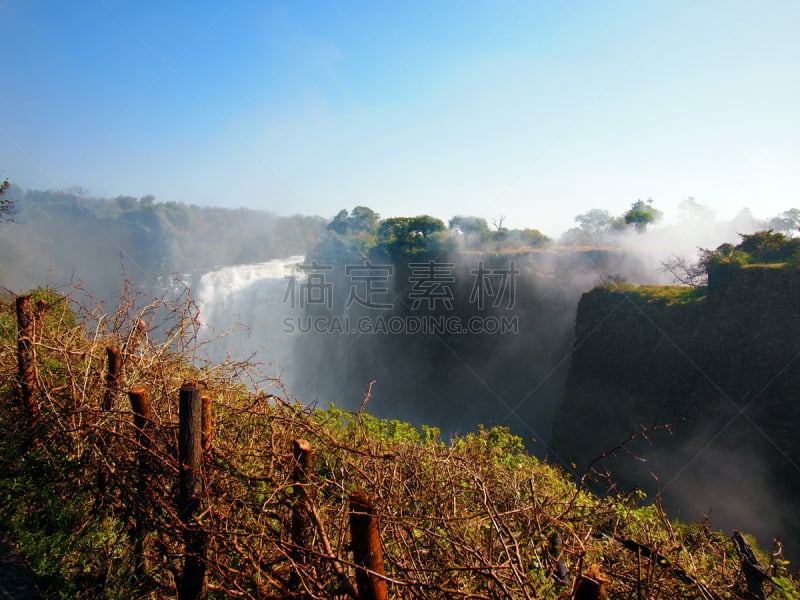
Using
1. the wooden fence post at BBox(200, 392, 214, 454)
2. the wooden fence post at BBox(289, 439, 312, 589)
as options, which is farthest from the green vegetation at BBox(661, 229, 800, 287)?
the wooden fence post at BBox(200, 392, 214, 454)

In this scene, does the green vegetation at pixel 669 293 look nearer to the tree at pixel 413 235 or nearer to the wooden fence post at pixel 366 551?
the wooden fence post at pixel 366 551

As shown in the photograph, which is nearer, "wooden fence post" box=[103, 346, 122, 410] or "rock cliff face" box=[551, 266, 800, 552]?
"wooden fence post" box=[103, 346, 122, 410]

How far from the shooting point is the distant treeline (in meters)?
50.5

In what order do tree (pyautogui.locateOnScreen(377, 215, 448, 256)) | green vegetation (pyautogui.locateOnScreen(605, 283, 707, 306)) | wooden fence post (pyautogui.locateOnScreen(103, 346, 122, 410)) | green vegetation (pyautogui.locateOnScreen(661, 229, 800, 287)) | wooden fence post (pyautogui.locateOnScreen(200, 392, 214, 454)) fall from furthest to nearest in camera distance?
tree (pyautogui.locateOnScreen(377, 215, 448, 256)) < green vegetation (pyautogui.locateOnScreen(605, 283, 707, 306)) < green vegetation (pyautogui.locateOnScreen(661, 229, 800, 287)) < wooden fence post (pyautogui.locateOnScreen(103, 346, 122, 410)) < wooden fence post (pyautogui.locateOnScreen(200, 392, 214, 454))

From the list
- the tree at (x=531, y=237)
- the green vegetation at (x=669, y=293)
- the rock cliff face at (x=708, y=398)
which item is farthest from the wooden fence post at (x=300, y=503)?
the tree at (x=531, y=237)

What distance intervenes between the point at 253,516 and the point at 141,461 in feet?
2.83

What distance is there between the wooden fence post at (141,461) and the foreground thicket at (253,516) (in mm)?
14

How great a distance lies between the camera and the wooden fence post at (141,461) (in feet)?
8.59

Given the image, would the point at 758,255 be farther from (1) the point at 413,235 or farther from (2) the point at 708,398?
(1) the point at 413,235

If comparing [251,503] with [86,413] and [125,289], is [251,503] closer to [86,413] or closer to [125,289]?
[86,413]

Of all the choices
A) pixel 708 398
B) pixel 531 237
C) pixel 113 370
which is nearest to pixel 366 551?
pixel 113 370

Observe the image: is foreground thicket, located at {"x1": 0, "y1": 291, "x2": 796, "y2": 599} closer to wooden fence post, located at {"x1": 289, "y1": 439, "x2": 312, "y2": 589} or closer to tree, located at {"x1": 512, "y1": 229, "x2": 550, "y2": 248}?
wooden fence post, located at {"x1": 289, "y1": 439, "x2": 312, "y2": 589}

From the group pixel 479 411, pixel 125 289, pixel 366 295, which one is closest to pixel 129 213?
pixel 366 295

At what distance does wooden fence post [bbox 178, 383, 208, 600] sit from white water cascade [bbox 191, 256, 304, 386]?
28747 millimetres
